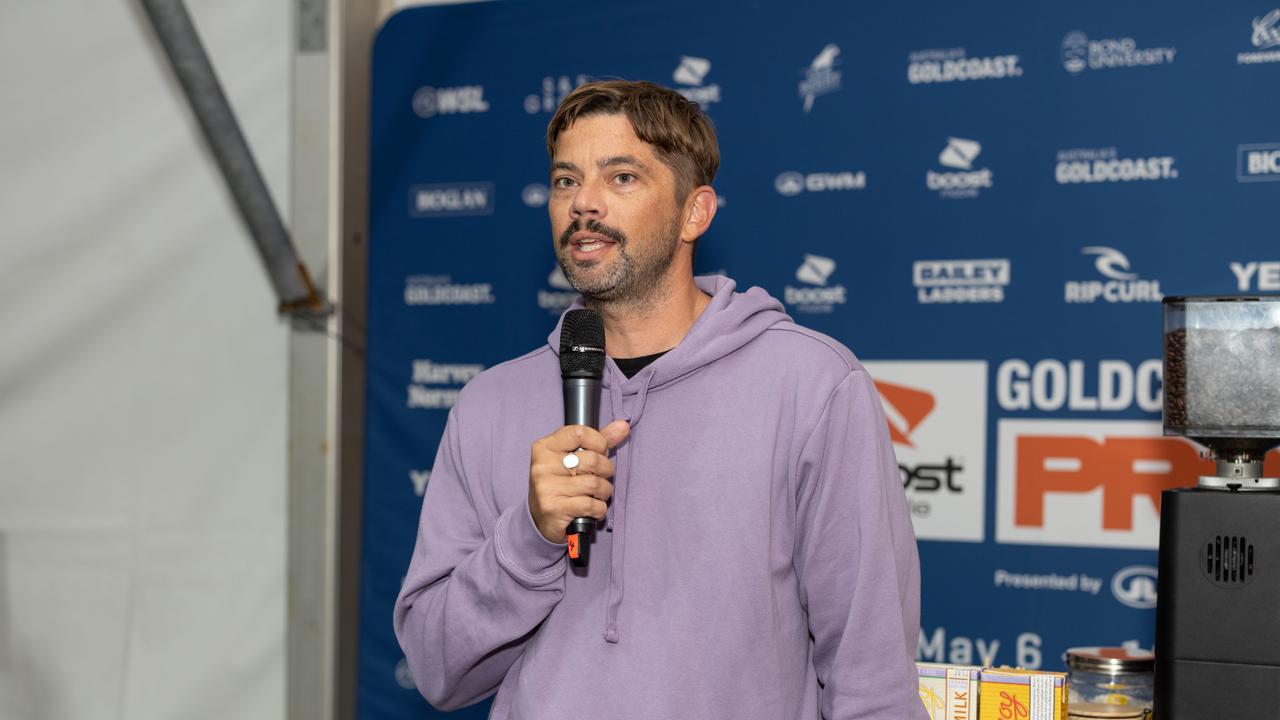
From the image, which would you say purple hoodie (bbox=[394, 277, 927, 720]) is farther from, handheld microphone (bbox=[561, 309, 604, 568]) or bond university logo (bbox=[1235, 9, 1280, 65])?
bond university logo (bbox=[1235, 9, 1280, 65])

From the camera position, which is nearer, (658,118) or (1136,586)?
(658,118)

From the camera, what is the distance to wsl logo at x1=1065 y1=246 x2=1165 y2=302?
309 cm

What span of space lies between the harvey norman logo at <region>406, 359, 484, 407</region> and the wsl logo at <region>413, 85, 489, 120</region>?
74cm

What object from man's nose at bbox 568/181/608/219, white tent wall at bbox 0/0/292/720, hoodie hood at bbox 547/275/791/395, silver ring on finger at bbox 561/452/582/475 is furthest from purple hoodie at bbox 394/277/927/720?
white tent wall at bbox 0/0/292/720

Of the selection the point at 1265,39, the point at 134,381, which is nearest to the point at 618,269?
the point at 1265,39

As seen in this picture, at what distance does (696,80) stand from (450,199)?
0.81 meters

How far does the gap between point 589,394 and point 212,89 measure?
222cm

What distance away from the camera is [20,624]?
3441 mm

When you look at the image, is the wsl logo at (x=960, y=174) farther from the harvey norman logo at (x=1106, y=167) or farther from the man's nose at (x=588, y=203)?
the man's nose at (x=588, y=203)

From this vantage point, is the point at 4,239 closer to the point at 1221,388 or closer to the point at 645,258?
the point at 645,258

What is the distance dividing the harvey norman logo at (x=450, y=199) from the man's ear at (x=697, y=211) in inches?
72.4

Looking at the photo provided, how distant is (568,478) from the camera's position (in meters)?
1.55

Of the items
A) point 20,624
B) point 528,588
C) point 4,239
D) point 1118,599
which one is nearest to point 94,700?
point 20,624

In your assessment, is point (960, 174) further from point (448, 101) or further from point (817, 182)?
point (448, 101)
